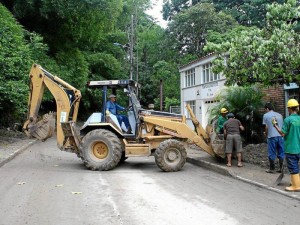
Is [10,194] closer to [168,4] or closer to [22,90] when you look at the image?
[22,90]

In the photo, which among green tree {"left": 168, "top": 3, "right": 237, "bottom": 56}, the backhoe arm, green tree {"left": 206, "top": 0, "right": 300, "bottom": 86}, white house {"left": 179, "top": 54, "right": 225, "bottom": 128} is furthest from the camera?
green tree {"left": 168, "top": 3, "right": 237, "bottom": 56}

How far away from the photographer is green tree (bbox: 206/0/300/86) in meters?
10.8

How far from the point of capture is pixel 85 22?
92.1 feet

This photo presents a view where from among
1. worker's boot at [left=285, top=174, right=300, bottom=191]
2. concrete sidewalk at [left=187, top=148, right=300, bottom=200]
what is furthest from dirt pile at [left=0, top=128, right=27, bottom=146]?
worker's boot at [left=285, top=174, right=300, bottom=191]

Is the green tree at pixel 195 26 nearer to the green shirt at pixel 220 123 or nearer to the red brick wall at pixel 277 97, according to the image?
the red brick wall at pixel 277 97

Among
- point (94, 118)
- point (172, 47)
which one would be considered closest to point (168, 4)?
point (172, 47)

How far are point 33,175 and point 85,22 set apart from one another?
18.6 meters

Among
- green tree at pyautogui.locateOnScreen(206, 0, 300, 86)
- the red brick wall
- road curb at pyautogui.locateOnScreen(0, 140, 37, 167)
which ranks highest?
green tree at pyautogui.locateOnScreen(206, 0, 300, 86)

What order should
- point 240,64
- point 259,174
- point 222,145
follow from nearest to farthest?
1. point 259,174
2. point 240,64
3. point 222,145

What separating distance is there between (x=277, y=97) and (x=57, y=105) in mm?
9069

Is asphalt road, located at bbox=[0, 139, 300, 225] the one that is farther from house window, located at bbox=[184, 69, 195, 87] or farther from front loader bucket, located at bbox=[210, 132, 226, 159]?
house window, located at bbox=[184, 69, 195, 87]

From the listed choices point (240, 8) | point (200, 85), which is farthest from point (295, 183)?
point (240, 8)

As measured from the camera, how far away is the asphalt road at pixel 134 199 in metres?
6.75

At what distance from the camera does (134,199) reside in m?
8.16
